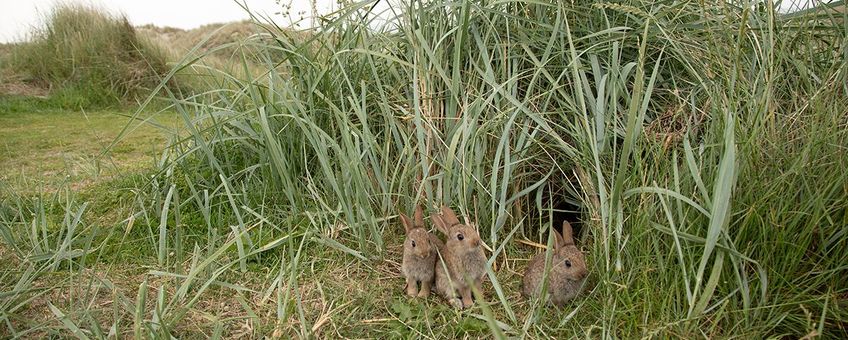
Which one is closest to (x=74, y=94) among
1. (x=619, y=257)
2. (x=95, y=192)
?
(x=95, y=192)

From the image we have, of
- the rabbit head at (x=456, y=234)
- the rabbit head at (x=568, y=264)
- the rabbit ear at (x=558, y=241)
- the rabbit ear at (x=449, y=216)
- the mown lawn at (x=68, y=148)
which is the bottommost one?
the mown lawn at (x=68, y=148)

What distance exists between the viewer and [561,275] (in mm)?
2287

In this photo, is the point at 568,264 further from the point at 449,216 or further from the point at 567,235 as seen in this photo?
the point at 449,216

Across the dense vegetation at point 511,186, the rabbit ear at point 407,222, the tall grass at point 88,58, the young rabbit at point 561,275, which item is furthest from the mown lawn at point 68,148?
the young rabbit at point 561,275

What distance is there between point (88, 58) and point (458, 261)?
9002 mm

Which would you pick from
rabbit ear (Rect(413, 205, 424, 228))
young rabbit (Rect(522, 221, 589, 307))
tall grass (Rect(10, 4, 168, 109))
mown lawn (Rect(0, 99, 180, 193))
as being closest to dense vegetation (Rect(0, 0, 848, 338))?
young rabbit (Rect(522, 221, 589, 307))

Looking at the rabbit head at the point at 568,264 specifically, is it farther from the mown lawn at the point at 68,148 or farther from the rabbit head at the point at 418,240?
the mown lawn at the point at 68,148

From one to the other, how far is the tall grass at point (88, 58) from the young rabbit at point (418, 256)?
7555mm

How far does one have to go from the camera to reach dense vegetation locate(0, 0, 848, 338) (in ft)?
6.57

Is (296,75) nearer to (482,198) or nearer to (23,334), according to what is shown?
(482,198)

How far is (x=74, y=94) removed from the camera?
28.9ft

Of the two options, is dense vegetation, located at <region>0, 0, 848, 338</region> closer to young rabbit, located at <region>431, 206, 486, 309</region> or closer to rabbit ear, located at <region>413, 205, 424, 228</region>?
young rabbit, located at <region>431, 206, 486, 309</region>

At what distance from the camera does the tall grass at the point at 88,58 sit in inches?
355

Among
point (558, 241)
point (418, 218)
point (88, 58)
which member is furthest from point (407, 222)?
point (88, 58)
